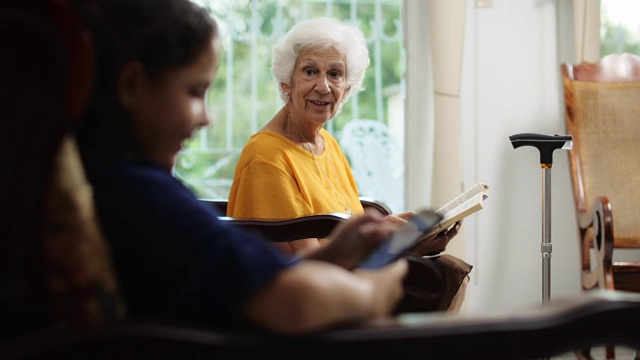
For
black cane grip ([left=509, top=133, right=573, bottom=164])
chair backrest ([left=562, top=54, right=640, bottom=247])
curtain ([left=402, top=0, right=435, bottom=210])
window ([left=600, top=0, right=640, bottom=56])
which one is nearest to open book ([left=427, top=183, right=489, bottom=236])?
black cane grip ([left=509, top=133, right=573, bottom=164])

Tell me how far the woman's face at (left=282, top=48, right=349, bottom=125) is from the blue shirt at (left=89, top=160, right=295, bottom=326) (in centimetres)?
176

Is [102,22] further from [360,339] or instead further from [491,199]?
[491,199]

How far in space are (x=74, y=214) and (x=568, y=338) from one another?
0.56 m

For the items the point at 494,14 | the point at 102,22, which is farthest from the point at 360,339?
the point at 494,14

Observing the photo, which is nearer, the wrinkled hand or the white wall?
the wrinkled hand

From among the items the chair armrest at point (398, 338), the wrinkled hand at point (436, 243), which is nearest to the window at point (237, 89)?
the wrinkled hand at point (436, 243)

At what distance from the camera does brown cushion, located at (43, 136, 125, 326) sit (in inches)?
31.2

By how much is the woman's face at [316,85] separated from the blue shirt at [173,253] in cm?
176

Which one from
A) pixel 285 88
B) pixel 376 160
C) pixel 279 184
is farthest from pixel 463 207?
pixel 376 160

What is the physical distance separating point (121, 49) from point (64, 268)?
252mm

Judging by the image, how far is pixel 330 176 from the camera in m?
2.56

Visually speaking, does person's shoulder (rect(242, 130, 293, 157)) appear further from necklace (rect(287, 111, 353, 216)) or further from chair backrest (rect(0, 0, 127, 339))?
chair backrest (rect(0, 0, 127, 339))

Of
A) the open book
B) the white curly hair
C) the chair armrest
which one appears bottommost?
the open book

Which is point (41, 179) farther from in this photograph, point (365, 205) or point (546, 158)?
point (546, 158)
